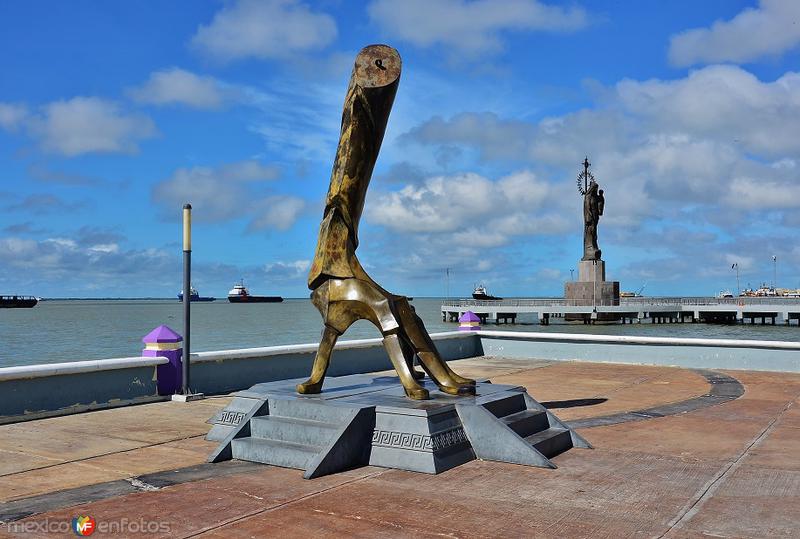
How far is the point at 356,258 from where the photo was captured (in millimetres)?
8453

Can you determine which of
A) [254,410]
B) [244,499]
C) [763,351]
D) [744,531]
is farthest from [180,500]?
[763,351]

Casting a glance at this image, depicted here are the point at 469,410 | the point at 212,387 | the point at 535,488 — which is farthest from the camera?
the point at 212,387

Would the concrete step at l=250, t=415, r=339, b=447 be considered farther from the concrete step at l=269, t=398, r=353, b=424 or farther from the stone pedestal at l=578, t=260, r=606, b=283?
the stone pedestal at l=578, t=260, r=606, b=283

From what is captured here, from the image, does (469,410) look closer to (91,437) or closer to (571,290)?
(91,437)

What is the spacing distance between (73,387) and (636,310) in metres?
56.4

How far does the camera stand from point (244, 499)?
5.90 m

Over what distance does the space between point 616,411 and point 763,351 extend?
22.8 feet

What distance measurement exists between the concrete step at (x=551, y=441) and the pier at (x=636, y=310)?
2030 inches

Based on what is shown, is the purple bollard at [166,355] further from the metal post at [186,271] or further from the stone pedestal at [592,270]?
the stone pedestal at [592,270]

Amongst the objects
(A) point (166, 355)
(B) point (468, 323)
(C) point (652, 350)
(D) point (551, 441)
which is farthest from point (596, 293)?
(D) point (551, 441)

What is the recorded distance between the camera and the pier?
2363 inches

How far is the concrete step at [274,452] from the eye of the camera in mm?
6957

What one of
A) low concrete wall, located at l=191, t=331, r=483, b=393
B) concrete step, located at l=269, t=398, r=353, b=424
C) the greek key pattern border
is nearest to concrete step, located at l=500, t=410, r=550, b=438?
the greek key pattern border

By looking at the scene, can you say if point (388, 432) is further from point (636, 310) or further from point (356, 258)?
point (636, 310)
